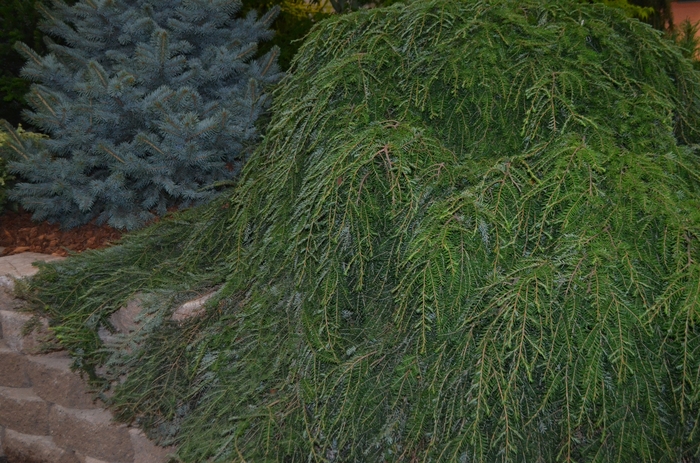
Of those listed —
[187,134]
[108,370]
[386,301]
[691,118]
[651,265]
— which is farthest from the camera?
[187,134]

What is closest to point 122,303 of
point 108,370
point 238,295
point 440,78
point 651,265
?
point 108,370

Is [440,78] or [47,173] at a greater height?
[440,78]

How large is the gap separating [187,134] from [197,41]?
636 mm

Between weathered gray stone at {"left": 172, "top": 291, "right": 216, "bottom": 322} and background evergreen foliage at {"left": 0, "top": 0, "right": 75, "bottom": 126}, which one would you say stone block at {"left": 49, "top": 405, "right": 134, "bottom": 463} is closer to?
weathered gray stone at {"left": 172, "top": 291, "right": 216, "bottom": 322}

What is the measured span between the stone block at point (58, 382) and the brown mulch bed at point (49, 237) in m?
0.49

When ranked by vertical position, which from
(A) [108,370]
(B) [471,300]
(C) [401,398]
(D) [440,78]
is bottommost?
(A) [108,370]

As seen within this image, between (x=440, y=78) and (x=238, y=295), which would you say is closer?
(x=440, y=78)

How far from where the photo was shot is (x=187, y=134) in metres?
2.94

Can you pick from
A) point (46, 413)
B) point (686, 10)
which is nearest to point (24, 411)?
point (46, 413)

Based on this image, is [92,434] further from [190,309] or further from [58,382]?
[190,309]

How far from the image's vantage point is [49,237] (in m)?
3.18

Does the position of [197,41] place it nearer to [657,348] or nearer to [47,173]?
[47,173]

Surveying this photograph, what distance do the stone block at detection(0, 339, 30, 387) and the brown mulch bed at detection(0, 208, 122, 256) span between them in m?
0.45

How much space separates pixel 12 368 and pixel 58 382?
0.32 m
